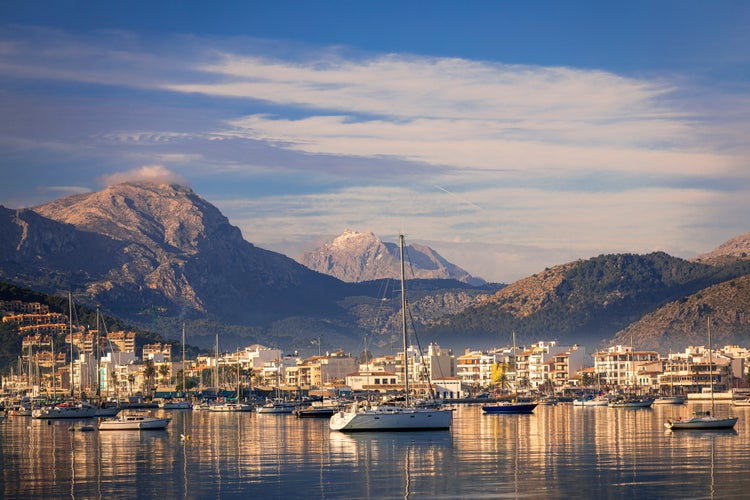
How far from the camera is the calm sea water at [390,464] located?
47.9m

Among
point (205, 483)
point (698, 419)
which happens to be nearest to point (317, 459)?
point (205, 483)

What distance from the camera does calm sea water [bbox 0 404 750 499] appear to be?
157 ft

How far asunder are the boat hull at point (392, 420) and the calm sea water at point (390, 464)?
1.44 m

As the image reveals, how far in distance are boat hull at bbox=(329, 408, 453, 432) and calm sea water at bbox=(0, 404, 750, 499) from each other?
1.44 m

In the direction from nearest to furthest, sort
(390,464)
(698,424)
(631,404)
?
(390,464)
(698,424)
(631,404)

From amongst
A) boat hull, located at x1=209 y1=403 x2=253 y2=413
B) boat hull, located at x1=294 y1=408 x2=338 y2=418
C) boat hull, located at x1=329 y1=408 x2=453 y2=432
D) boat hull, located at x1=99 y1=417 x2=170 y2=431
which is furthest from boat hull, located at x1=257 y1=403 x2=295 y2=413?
boat hull, located at x1=329 y1=408 x2=453 y2=432

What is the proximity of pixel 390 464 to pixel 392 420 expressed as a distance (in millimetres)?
27940

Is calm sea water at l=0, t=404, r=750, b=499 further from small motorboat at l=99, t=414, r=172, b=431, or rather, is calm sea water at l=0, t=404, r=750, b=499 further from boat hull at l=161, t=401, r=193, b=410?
boat hull at l=161, t=401, r=193, b=410

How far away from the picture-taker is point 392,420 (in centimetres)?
8794

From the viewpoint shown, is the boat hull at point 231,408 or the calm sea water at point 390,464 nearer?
the calm sea water at point 390,464

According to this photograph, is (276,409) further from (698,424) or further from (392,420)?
(698,424)

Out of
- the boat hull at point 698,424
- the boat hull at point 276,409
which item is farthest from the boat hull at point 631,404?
the boat hull at point 698,424

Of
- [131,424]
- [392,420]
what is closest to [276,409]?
[131,424]

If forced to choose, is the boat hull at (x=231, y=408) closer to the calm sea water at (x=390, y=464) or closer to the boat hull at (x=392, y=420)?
the calm sea water at (x=390, y=464)
